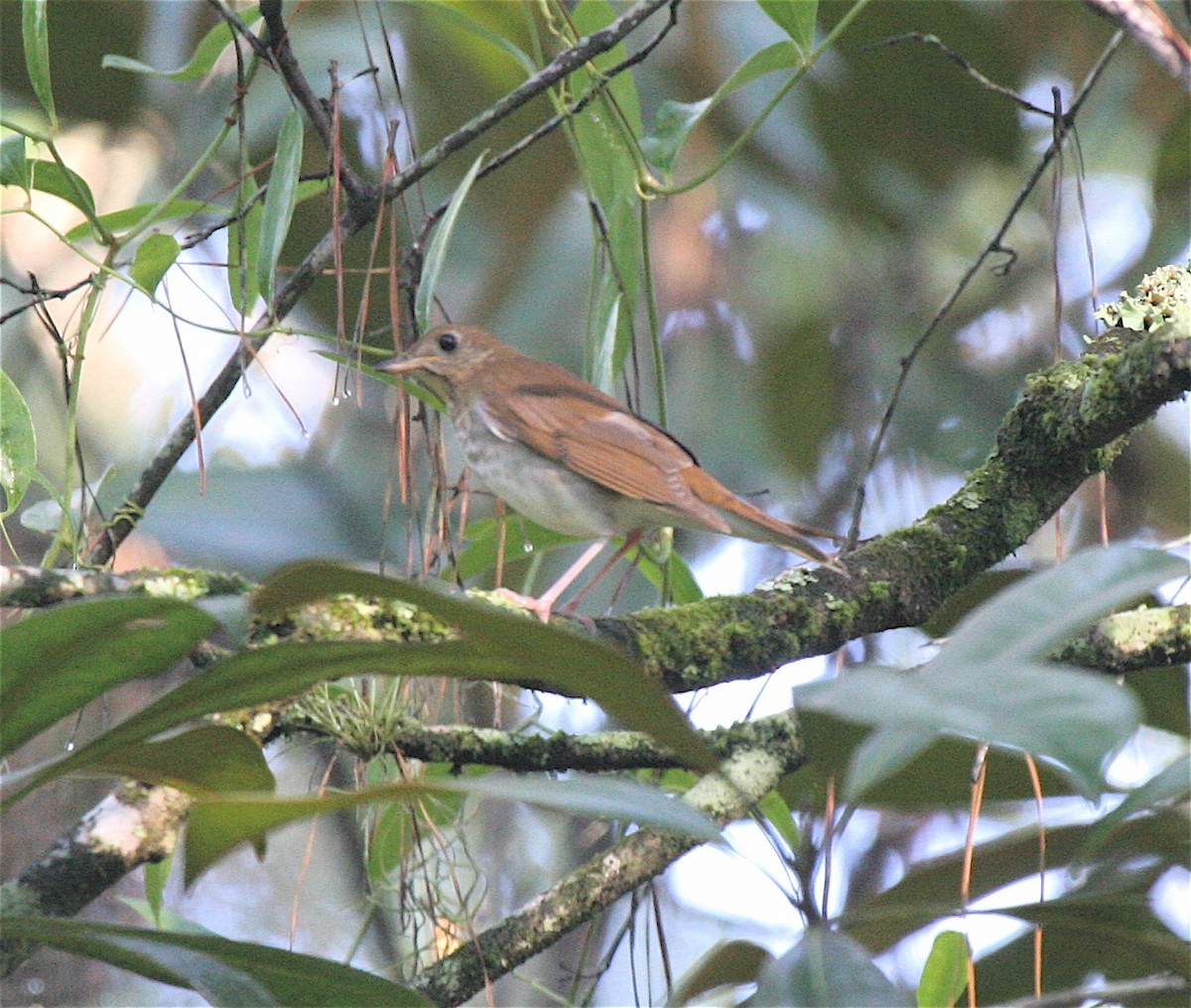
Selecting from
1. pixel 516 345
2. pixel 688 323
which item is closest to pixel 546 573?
pixel 516 345

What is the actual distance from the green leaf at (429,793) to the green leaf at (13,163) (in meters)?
1.35

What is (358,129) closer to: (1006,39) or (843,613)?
(1006,39)

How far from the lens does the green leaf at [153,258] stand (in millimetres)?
2354

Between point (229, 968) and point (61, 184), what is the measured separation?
1.51 m

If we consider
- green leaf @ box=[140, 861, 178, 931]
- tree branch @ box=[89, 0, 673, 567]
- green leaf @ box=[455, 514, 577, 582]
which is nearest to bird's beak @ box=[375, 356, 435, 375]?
tree branch @ box=[89, 0, 673, 567]

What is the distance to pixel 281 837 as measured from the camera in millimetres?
5930

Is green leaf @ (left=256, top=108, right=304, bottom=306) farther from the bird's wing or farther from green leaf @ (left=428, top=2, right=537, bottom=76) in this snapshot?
the bird's wing

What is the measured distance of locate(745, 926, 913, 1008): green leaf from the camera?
4.38 ft

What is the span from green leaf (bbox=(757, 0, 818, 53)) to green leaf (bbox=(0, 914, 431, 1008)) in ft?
6.20

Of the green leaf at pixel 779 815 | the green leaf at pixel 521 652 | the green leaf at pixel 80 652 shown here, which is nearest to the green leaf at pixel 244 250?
the green leaf at pixel 80 652

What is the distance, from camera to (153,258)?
2389 mm

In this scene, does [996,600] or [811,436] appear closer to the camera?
[996,600]

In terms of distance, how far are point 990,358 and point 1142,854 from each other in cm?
393

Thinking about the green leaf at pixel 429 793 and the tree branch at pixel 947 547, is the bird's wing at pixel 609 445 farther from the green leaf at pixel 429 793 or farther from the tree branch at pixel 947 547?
the green leaf at pixel 429 793
